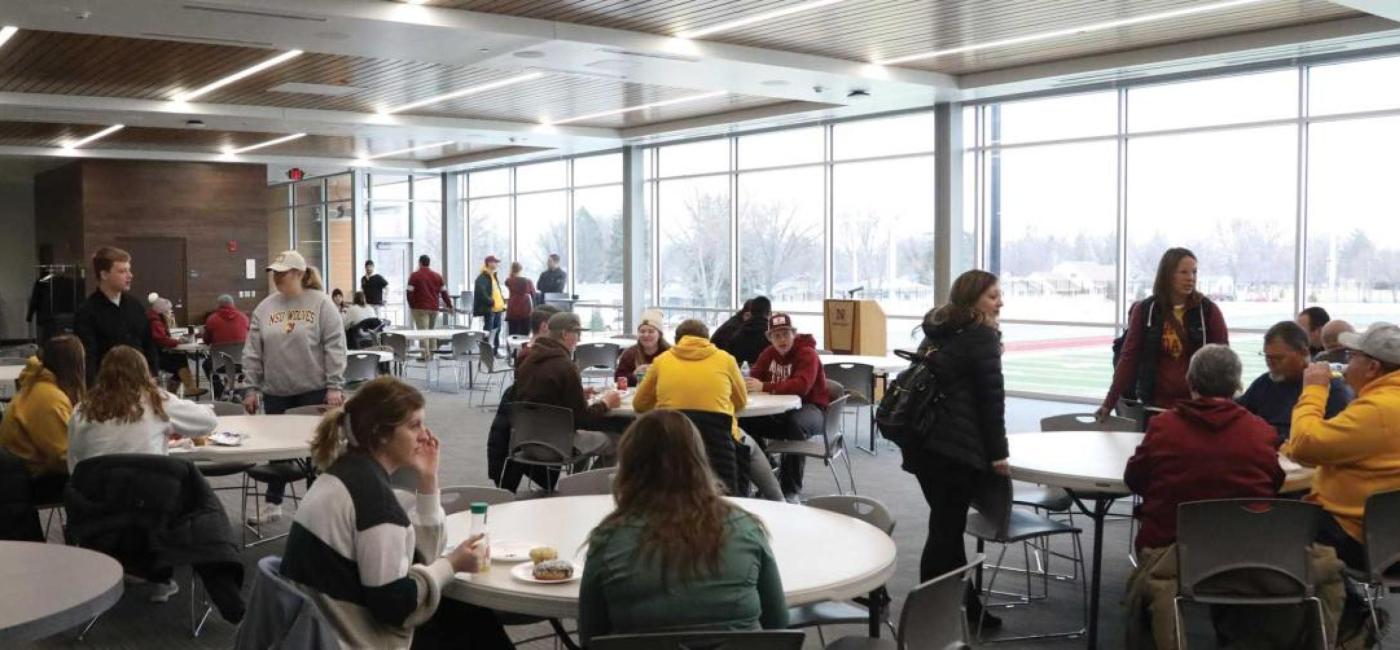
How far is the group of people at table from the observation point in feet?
9.02

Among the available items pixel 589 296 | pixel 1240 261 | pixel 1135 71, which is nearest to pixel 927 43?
pixel 1135 71

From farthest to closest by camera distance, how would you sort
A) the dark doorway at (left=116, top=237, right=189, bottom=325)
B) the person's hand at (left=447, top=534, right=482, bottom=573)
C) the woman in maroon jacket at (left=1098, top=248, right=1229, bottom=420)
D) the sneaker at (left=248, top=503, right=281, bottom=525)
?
the dark doorway at (left=116, top=237, right=189, bottom=325), the sneaker at (left=248, top=503, right=281, bottom=525), the woman in maroon jacket at (left=1098, top=248, right=1229, bottom=420), the person's hand at (left=447, top=534, right=482, bottom=573)

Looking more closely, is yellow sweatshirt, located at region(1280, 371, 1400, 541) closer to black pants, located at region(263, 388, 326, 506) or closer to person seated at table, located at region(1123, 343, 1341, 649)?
person seated at table, located at region(1123, 343, 1341, 649)

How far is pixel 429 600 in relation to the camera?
3043 millimetres

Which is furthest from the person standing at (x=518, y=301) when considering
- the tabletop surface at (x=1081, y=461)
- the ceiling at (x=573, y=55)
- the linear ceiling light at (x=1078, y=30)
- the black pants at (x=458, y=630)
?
the black pants at (x=458, y=630)

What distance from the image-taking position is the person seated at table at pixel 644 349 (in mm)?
8031

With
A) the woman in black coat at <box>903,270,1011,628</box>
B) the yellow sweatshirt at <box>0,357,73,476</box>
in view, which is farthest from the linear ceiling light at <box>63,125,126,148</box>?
the woman in black coat at <box>903,270,1011,628</box>

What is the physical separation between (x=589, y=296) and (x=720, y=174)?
13.0ft

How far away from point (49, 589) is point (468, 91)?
37.4 ft

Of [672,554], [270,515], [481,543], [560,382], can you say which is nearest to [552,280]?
[270,515]

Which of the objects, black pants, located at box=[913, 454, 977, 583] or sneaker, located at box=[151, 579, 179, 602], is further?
sneaker, located at box=[151, 579, 179, 602]

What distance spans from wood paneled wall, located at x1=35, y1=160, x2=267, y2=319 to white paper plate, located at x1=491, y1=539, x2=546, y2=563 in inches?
773

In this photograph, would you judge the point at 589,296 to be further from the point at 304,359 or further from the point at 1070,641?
the point at 1070,641

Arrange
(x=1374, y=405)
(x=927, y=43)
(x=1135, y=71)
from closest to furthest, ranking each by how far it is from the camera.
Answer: (x=1374, y=405) < (x=927, y=43) < (x=1135, y=71)
